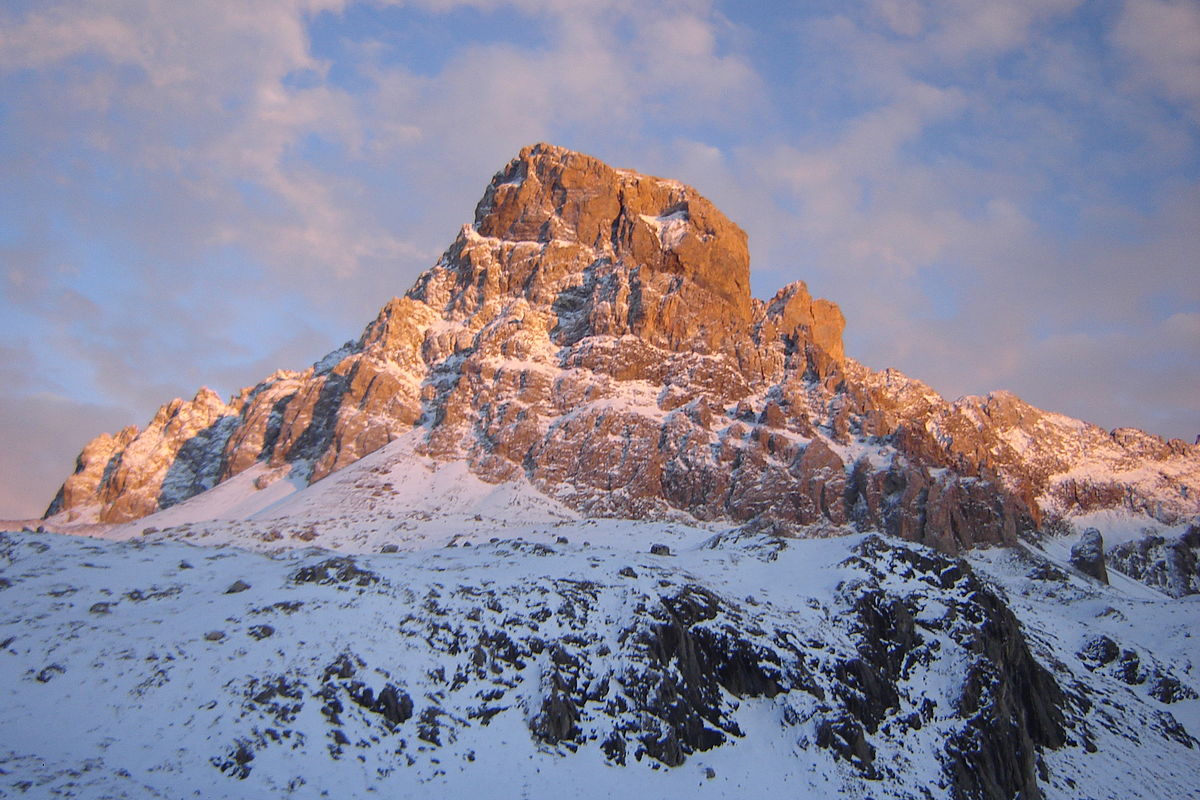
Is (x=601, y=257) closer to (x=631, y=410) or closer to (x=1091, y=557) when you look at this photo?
(x=631, y=410)

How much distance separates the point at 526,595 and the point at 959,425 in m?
149

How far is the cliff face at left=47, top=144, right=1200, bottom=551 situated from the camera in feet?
404

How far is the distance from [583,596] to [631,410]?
273ft

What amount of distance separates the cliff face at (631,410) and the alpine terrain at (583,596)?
796mm

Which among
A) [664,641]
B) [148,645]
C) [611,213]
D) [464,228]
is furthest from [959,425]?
[148,645]

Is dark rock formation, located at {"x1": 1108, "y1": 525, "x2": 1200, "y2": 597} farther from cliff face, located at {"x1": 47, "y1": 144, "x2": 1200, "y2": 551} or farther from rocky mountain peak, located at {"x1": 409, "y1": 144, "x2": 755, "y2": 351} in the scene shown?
rocky mountain peak, located at {"x1": 409, "y1": 144, "x2": 755, "y2": 351}

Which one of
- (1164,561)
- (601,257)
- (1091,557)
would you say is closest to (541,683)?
(1091,557)

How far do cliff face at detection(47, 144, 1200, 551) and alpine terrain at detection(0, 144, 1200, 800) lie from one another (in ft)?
2.61

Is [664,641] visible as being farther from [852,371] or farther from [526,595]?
[852,371]

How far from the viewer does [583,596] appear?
4925 centimetres

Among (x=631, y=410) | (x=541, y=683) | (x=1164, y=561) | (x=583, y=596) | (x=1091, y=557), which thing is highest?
(x=631, y=410)

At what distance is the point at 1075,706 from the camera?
55.1 m

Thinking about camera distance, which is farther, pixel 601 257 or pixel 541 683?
pixel 601 257

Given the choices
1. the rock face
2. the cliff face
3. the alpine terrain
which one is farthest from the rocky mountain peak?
the rock face
